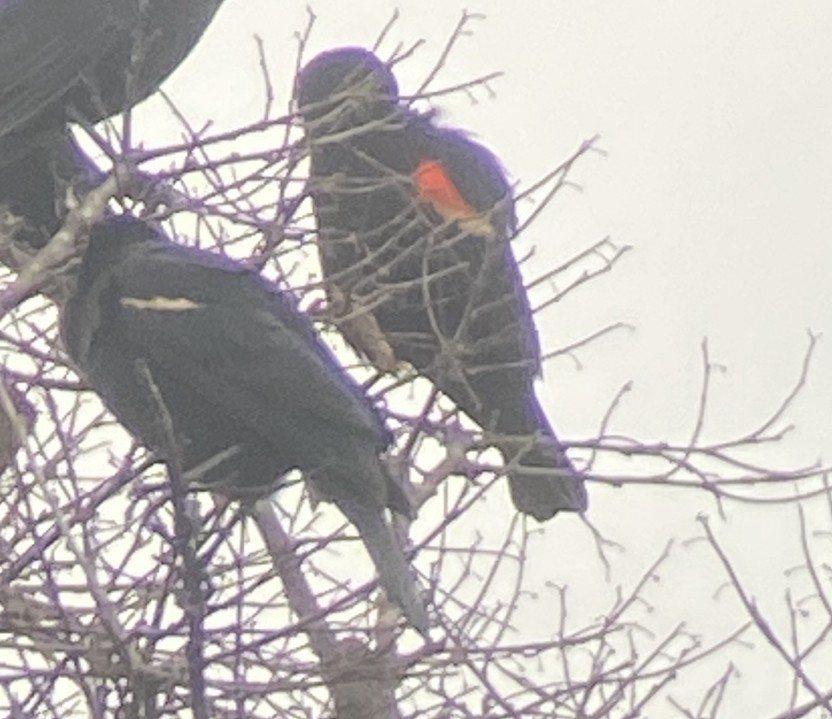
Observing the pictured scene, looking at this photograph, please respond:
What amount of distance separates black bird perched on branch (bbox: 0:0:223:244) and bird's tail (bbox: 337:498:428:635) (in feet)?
3.13

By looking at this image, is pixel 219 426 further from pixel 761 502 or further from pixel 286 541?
pixel 761 502

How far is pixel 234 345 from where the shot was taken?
2678 millimetres

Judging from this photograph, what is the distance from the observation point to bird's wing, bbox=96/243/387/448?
8.72 ft

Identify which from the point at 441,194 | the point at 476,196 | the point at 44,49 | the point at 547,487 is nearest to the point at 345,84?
the point at 441,194

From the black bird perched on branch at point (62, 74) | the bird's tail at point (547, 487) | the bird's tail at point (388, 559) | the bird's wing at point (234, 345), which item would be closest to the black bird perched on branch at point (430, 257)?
the bird's tail at point (547, 487)

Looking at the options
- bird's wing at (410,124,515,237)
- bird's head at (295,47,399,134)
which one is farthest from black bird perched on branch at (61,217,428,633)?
bird's wing at (410,124,515,237)

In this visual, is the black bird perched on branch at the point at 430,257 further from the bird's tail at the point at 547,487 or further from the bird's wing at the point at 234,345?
the bird's wing at the point at 234,345

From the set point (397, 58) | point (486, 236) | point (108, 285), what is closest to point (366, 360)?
point (486, 236)

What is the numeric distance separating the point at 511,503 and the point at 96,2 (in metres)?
1.33

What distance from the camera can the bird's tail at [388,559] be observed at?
244cm

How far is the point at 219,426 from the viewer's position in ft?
8.94

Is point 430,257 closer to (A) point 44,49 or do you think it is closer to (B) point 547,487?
(B) point 547,487

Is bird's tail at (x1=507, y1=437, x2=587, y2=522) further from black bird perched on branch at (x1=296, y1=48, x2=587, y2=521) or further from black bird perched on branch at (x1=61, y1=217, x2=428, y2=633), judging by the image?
black bird perched on branch at (x1=61, y1=217, x2=428, y2=633)

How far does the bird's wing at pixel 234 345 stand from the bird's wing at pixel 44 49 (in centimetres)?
60
